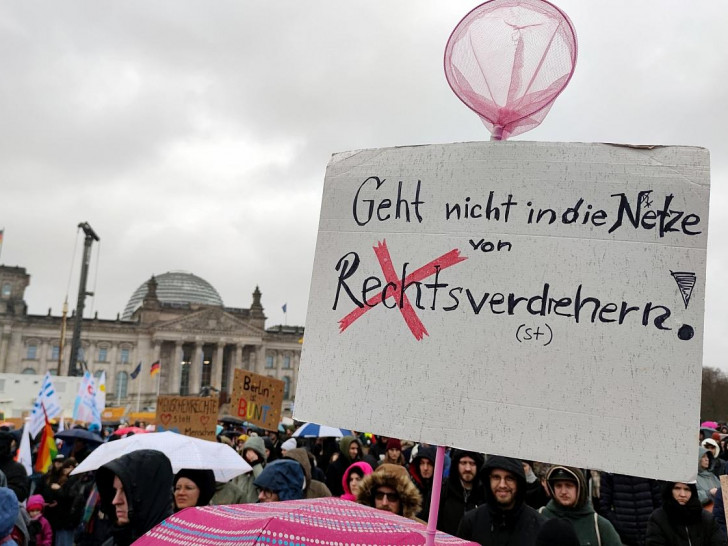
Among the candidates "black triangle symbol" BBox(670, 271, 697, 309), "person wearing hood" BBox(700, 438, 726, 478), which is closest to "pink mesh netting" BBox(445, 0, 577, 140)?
"black triangle symbol" BBox(670, 271, 697, 309)

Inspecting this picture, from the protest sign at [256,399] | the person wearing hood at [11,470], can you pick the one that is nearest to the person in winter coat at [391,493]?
the person wearing hood at [11,470]

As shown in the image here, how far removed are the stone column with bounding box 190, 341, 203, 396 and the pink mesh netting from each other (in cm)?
6701

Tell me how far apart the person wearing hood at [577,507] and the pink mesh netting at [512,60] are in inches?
95.2

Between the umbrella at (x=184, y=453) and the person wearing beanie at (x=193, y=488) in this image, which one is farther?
the umbrella at (x=184, y=453)

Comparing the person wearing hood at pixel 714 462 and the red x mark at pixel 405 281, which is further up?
the red x mark at pixel 405 281

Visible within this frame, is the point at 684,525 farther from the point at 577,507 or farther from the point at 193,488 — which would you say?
the point at 193,488

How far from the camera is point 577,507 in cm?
380

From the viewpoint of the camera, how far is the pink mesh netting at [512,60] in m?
1.96

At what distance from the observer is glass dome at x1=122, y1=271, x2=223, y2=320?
77.3 metres

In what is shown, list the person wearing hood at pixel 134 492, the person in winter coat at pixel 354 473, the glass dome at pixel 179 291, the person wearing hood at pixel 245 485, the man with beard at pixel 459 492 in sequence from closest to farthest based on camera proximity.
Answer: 1. the person wearing hood at pixel 134 492
2. the man with beard at pixel 459 492
3. the person in winter coat at pixel 354 473
4. the person wearing hood at pixel 245 485
5. the glass dome at pixel 179 291

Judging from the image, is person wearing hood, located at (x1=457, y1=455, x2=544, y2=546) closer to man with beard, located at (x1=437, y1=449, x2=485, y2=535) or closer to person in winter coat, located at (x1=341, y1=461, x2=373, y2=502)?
man with beard, located at (x1=437, y1=449, x2=485, y2=535)

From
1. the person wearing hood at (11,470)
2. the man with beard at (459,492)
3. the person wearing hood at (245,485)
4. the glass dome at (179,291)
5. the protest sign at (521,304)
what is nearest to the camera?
the protest sign at (521,304)

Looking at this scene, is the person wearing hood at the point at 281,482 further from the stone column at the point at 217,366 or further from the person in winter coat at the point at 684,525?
the stone column at the point at 217,366

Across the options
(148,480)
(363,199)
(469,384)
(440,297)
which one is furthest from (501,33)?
(148,480)
